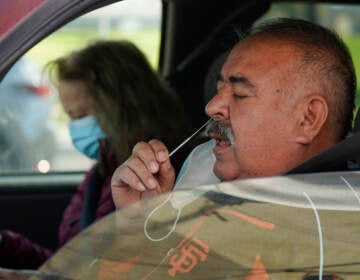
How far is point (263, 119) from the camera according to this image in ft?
7.18

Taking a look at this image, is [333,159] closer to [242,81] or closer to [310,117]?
[310,117]

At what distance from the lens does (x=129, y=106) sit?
350 centimetres

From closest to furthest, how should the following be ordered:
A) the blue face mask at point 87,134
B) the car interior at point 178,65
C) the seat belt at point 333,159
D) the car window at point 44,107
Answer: the seat belt at point 333,159 → the blue face mask at point 87,134 → the car interior at point 178,65 → the car window at point 44,107

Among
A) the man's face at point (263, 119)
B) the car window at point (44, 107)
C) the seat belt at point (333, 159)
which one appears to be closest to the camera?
the seat belt at point (333, 159)

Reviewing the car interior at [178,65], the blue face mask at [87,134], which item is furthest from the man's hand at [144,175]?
the blue face mask at [87,134]

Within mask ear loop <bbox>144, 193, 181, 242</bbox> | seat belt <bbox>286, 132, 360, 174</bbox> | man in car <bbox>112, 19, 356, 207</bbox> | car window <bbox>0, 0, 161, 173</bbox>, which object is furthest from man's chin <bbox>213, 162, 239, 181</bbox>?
car window <bbox>0, 0, 161, 173</bbox>

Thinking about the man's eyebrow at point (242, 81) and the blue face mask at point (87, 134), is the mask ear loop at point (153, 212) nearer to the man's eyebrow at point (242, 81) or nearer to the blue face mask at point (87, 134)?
the man's eyebrow at point (242, 81)

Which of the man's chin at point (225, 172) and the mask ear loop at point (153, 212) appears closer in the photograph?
the mask ear loop at point (153, 212)

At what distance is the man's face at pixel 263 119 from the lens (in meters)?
2.19

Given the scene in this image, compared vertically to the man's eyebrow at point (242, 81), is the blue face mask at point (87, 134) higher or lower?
lower

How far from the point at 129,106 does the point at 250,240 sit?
69.5 inches

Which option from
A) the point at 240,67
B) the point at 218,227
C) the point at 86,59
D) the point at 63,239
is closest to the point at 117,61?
the point at 86,59

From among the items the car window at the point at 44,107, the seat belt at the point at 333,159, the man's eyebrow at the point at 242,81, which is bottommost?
the car window at the point at 44,107

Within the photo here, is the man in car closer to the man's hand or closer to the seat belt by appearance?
the man's hand
